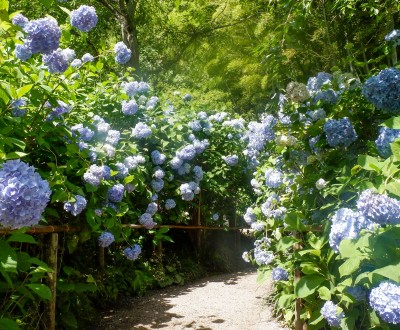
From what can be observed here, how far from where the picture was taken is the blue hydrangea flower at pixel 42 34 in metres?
2.07

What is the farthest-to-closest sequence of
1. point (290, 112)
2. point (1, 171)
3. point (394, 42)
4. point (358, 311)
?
point (290, 112) < point (394, 42) < point (358, 311) < point (1, 171)

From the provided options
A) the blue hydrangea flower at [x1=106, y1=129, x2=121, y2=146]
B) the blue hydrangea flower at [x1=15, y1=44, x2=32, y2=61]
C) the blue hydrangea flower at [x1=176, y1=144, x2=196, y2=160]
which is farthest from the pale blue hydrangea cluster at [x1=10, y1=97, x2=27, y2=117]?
the blue hydrangea flower at [x1=176, y1=144, x2=196, y2=160]

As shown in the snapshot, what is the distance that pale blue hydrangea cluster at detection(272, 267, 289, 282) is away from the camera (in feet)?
11.1

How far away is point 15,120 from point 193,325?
8.20 feet

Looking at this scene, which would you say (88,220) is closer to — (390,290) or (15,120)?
(15,120)

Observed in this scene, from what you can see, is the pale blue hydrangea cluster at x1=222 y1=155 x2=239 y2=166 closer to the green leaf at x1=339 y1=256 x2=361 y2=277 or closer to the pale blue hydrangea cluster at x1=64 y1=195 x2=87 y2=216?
the pale blue hydrangea cluster at x1=64 y1=195 x2=87 y2=216

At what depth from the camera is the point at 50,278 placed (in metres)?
2.90

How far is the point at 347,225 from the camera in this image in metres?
1.83

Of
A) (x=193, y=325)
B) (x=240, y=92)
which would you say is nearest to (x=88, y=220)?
(x=193, y=325)

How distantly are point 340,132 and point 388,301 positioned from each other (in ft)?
3.59

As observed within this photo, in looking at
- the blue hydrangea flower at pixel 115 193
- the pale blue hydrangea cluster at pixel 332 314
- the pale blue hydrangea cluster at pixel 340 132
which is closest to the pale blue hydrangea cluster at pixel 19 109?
the blue hydrangea flower at pixel 115 193

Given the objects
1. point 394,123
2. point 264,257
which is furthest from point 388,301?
point 264,257

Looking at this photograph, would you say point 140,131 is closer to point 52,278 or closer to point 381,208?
point 52,278

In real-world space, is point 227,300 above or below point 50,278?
below
